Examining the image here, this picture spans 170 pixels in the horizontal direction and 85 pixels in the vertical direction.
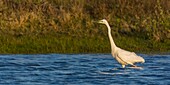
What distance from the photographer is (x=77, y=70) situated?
16.6 meters

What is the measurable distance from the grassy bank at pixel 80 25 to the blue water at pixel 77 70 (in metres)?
0.85

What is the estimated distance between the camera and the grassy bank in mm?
19719

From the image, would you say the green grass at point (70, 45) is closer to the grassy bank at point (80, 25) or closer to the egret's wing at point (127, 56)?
the grassy bank at point (80, 25)

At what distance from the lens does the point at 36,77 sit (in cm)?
1548

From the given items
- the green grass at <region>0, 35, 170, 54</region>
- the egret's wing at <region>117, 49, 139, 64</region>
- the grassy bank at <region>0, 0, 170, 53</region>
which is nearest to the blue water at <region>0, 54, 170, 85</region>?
the egret's wing at <region>117, 49, 139, 64</region>

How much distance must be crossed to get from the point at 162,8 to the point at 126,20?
1.37 meters

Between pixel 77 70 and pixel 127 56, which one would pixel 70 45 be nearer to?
pixel 77 70

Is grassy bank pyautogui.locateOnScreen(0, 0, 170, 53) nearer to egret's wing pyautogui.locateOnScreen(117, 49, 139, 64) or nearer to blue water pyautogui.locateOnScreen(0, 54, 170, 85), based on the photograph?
blue water pyautogui.locateOnScreen(0, 54, 170, 85)

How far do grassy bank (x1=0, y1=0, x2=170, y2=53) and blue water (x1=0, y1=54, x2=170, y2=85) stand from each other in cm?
85

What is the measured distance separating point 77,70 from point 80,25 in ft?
15.6

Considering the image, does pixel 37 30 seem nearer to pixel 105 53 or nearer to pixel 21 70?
pixel 105 53

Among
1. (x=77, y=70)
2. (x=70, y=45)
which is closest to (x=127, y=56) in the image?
(x=77, y=70)

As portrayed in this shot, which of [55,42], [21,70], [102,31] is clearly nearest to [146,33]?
[102,31]

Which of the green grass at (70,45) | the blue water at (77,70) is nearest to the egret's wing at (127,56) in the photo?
the blue water at (77,70)
